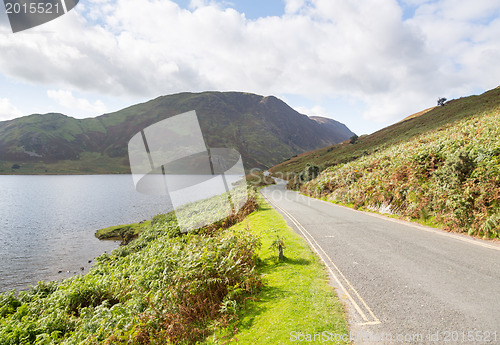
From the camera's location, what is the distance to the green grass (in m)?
5.64

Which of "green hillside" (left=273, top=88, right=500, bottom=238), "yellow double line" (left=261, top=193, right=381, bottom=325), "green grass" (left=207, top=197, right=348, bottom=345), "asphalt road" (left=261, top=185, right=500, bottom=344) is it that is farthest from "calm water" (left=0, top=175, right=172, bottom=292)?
"green hillside" (left=273, top=88, right=500, bottom=238)

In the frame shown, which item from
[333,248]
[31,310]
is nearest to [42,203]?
[31,310]

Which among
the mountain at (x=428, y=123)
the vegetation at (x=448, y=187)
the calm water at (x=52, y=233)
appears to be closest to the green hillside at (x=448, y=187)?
the vegetation at (x=448, y=187)

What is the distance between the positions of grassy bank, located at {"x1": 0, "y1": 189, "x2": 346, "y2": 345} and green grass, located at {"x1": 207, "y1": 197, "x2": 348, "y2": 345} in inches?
1.0

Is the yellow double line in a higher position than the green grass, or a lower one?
lower

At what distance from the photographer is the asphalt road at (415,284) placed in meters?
5.17

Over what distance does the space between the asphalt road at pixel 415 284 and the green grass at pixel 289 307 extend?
455 millimetres

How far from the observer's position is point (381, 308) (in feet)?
20.2

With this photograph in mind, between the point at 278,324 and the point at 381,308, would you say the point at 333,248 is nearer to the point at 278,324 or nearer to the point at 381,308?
the point at 381,308

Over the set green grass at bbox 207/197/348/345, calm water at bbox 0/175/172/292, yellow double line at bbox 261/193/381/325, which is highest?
calm water at bbox 0/175/172/292

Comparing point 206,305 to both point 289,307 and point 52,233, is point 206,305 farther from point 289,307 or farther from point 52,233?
point 52,233

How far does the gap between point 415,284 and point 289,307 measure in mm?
4014

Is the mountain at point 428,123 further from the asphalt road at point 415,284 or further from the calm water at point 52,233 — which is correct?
the calm water at point 52,233

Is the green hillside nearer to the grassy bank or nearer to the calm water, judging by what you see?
the grassy bank
